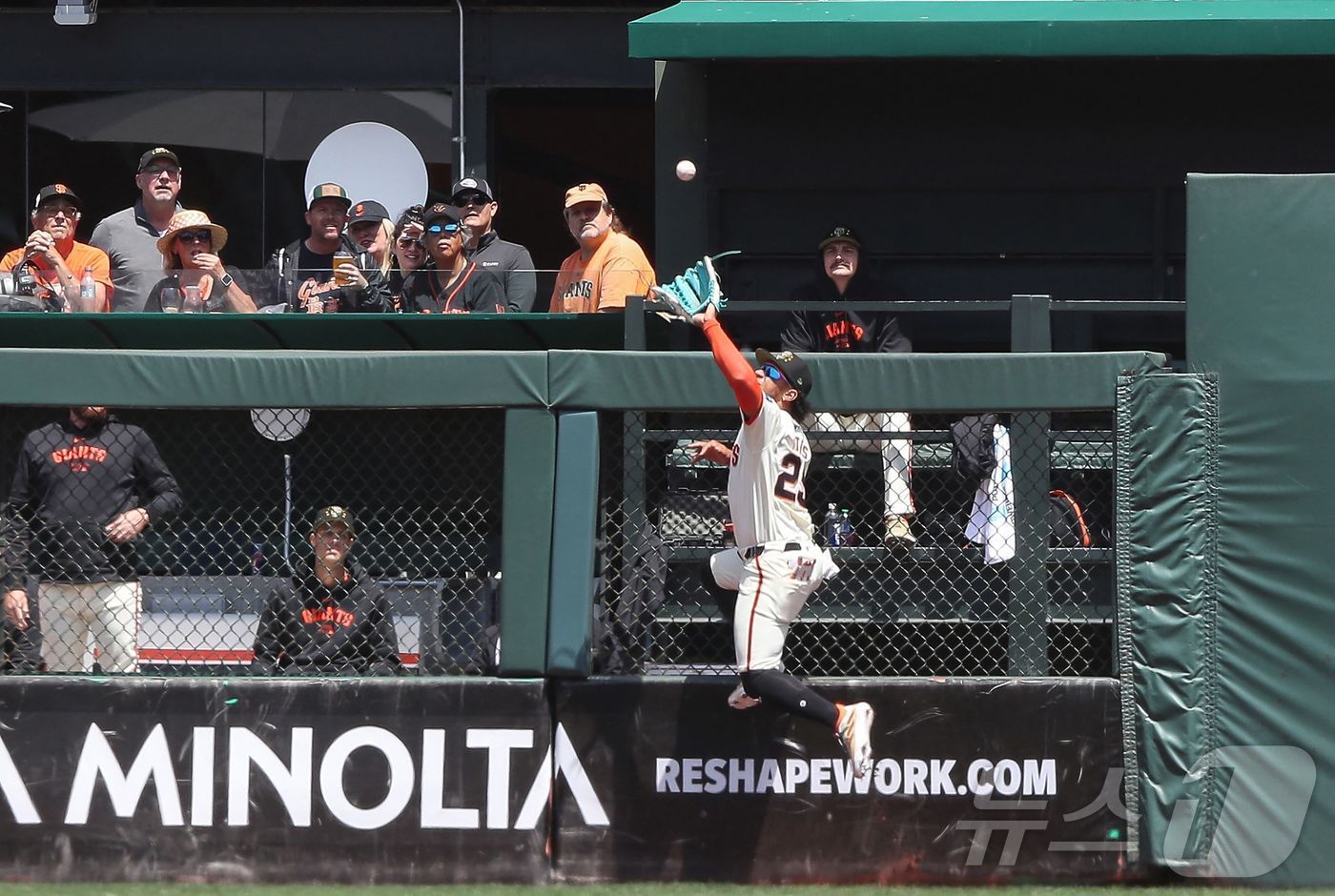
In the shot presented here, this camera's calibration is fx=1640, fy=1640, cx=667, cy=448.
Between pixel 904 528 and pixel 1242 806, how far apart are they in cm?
144

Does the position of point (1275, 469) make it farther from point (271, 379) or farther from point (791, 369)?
point (271, 379)

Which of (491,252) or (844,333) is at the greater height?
(491,252)

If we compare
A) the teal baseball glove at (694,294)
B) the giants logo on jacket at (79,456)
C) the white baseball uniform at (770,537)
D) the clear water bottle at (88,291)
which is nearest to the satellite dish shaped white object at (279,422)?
the giants logo on jacket at (79,456)

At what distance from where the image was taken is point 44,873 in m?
5.46

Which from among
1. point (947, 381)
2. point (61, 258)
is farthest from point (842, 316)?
point (61, 258)

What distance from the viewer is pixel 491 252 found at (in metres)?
8.14

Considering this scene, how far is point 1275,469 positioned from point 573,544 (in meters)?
2.36

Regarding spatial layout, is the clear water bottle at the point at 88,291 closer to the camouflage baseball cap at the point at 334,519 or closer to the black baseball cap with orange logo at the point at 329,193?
the black baseball cap with orange logo at the point at 329,193

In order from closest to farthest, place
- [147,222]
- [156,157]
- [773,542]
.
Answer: [773,542], [156,157], [147,222]

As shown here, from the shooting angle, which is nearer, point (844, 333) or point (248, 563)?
point (248, 563)

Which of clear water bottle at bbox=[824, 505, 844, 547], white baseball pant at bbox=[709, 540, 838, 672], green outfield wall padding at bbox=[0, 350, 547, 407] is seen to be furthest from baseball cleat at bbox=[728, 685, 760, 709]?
green outfield wall padding at bbox=[0, 350, 547, 407]

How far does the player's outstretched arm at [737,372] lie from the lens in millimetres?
5055

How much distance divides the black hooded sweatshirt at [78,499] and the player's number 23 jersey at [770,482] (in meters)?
2.07

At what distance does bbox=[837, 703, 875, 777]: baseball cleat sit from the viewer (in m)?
5.13
